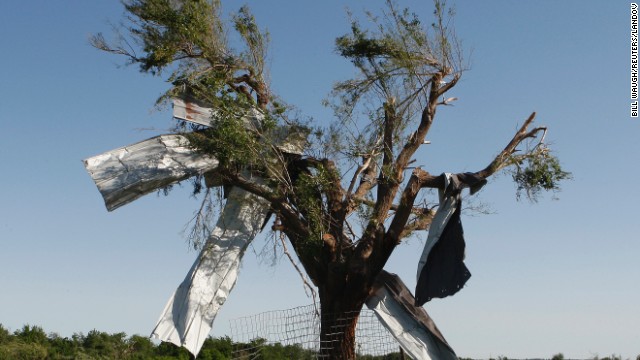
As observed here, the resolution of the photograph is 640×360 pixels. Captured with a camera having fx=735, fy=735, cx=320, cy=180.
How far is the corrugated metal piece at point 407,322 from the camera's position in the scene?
8133 millimetres

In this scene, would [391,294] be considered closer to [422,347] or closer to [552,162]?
[422,347]

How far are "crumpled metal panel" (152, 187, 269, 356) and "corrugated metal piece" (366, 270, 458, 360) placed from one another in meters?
1.62

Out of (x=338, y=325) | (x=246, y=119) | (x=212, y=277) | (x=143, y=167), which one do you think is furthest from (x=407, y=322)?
(x=143, y=167)

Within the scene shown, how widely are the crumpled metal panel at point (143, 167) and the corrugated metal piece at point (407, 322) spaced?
2418 millimetres

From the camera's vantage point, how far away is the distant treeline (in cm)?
916

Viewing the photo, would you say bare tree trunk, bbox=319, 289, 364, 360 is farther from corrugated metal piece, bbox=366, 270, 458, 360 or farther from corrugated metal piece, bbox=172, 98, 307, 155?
corrugated metal piece, bbox=172, 98, 307, 155

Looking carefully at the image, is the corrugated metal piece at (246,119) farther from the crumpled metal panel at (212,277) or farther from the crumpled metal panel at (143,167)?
the crumpled metal panel at (212,277)

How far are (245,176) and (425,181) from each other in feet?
6.90

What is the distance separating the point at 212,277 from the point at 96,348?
2708 mm

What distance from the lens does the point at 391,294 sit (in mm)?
8453

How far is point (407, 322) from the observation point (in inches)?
327

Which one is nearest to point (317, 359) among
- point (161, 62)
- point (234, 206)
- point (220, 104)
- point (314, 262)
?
point (314, 262)

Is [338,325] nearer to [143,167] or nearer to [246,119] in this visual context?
[246,119]

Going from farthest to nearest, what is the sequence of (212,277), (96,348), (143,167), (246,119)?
(96,348), (246,119), (212,277), (143,167)
